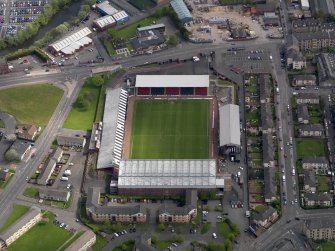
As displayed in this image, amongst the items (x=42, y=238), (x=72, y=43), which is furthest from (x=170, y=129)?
(x=72, y=43)

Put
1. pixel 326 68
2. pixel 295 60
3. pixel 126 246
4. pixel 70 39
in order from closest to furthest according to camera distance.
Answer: pixel 126 246 → pixel 326 68 → pixel 295 60 → pixel 70 39

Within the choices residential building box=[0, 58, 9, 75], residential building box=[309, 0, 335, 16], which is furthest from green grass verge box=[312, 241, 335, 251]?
residential building box=[0, 58, 9, 75]

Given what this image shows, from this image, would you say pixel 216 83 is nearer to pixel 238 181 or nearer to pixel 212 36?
pixel 212 36

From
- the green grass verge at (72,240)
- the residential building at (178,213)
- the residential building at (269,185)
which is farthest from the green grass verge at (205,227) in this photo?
the green grass verge at (72,240)

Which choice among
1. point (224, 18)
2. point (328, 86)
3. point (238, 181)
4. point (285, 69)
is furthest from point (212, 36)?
point (238, 181)

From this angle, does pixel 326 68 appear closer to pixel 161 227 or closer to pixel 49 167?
pixel 161 227
